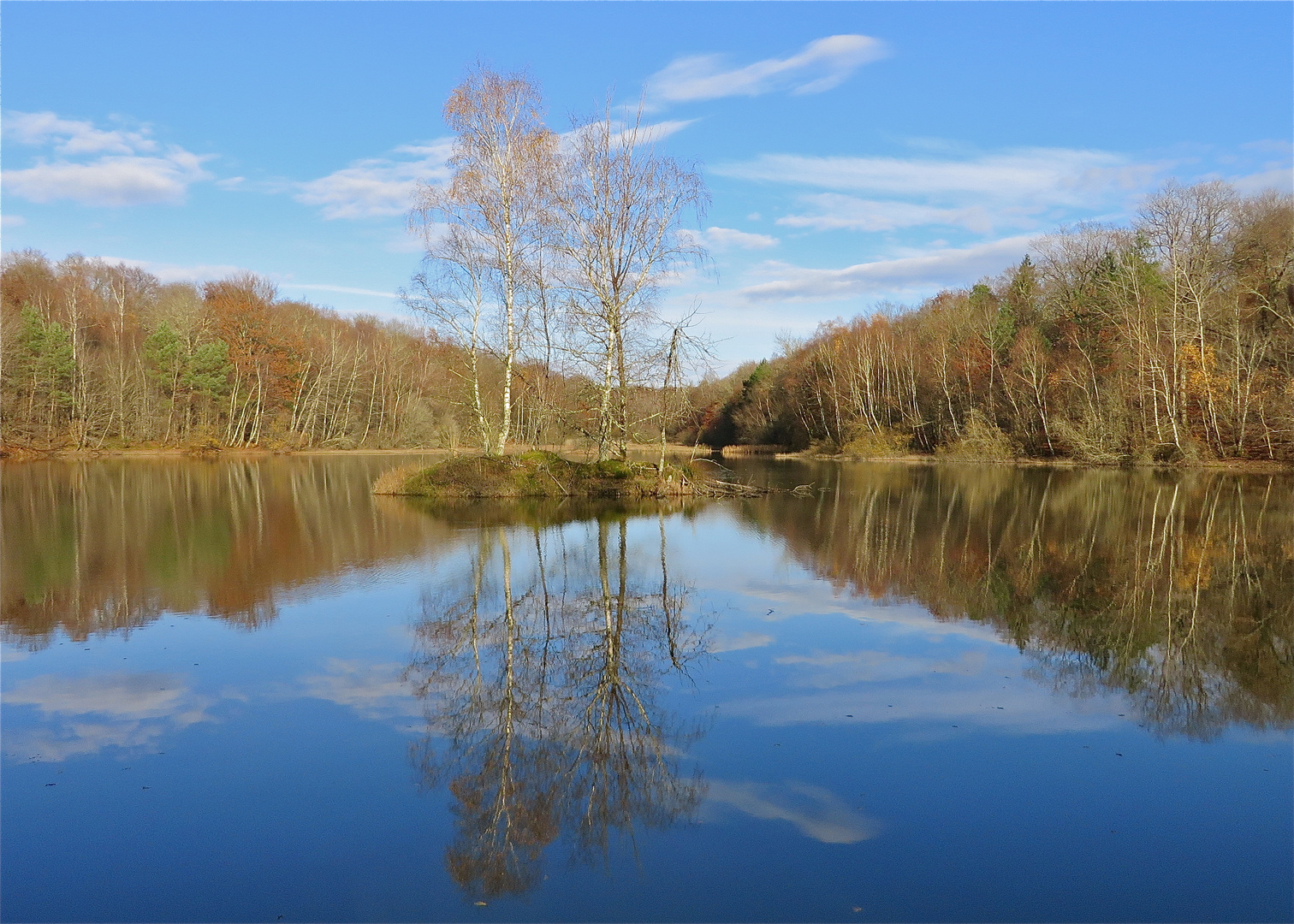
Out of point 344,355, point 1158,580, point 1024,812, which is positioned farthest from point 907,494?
point 344,355

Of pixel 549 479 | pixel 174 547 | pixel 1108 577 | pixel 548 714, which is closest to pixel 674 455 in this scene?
pixel 549 479

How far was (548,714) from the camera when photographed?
6.42m

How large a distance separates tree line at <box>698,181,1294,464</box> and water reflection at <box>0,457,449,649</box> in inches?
445

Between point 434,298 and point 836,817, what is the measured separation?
20019 millimetres

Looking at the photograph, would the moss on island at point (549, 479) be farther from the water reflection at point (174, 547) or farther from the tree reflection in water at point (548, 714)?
the tree reflection in water at point (548, 714)

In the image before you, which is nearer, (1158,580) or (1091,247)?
(1158,580)

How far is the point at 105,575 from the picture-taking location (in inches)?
478

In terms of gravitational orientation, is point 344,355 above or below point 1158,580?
above

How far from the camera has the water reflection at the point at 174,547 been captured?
1018cm

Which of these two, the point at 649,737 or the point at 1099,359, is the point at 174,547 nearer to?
the point at 649,737

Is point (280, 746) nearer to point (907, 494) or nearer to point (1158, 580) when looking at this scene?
point (1158, 580)

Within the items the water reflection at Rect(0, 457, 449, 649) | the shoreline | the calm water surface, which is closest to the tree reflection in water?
the calm water surface

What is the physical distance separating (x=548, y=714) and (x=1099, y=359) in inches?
1781

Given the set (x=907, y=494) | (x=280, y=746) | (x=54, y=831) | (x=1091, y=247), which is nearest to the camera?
(x=54, y=831)
